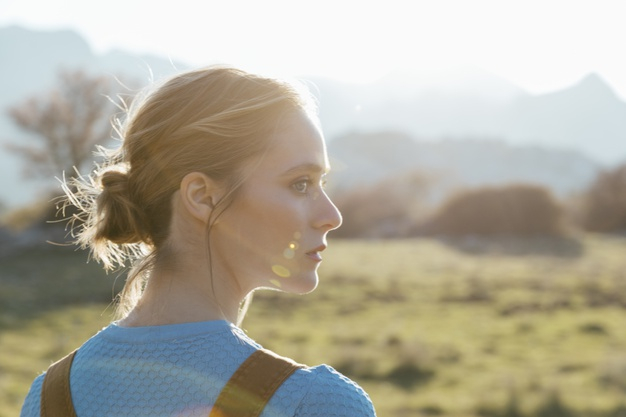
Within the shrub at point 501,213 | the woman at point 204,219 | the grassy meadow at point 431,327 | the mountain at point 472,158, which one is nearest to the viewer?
the woman at point 204,219

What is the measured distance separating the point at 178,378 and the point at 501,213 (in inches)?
1391

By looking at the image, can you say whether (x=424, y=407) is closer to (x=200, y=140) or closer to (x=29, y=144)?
(x=200, y=140)

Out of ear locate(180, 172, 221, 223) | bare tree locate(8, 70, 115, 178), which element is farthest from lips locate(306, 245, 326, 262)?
bare tree locate(8, 70, 115, 178)

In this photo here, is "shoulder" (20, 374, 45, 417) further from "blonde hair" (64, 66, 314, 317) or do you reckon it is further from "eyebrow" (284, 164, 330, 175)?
"eyebrow" (284, 164, 330, 175)

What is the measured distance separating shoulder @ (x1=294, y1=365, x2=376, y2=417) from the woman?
18 centimetres

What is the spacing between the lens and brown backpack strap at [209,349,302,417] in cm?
112

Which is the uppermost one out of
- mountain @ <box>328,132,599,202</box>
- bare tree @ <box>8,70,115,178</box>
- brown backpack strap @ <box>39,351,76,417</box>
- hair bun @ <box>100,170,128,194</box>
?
hair bun @ <box>100,170,128,194</box>

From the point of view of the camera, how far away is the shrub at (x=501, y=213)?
111ft

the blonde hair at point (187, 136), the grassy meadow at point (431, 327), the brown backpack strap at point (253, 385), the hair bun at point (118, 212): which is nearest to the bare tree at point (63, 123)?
the grassy meadow at point (431, 327)

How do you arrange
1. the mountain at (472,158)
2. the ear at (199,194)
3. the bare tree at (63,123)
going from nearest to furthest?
the ear at (199,194), the bare tree at (63,123), the mountain at (472,158)

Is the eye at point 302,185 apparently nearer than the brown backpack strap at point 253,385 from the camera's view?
No

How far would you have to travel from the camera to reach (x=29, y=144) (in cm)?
3166

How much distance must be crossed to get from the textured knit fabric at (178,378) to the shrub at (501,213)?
3390 centimetres

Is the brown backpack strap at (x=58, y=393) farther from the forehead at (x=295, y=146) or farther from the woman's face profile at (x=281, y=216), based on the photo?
the forehead at (x=295, y=146)
